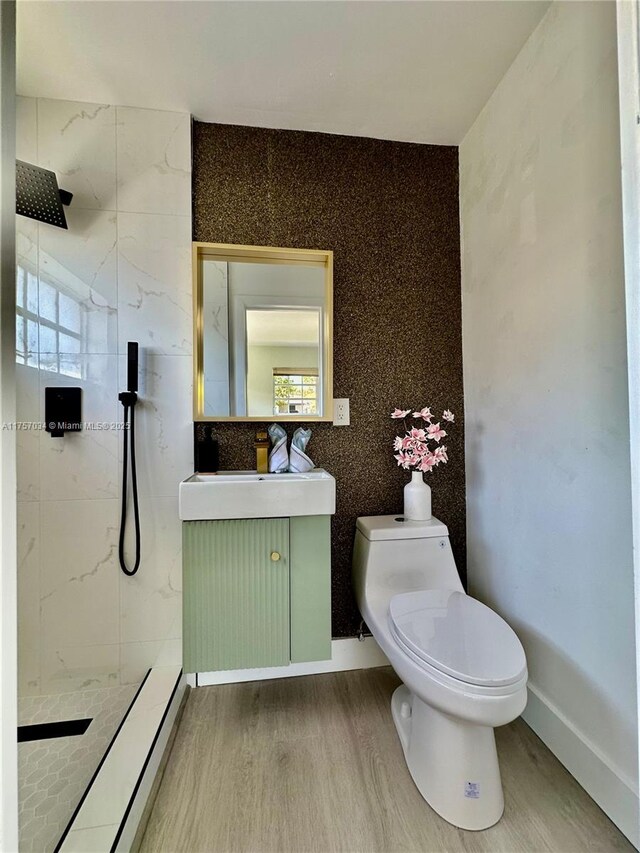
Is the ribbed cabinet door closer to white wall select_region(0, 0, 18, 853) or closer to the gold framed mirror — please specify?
the gold framed mirror

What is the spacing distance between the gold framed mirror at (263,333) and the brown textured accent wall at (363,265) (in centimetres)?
6

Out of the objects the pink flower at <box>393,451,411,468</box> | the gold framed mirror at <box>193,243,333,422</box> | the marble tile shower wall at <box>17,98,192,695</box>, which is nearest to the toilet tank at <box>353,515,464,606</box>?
the pink flower at <box>393,451,411,468</box>

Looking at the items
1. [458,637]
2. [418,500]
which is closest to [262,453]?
[418,500]

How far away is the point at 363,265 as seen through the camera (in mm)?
1639

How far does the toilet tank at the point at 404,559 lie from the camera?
1.40m

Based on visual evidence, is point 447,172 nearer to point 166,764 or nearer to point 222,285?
point 222,285

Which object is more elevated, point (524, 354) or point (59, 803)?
point (524, 354)

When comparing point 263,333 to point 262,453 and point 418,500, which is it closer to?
point 262,453

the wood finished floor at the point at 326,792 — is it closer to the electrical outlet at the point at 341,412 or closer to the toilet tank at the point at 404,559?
the toilet tank at the point at 404,559

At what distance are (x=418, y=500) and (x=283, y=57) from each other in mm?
1718

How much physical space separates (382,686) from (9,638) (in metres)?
1.43

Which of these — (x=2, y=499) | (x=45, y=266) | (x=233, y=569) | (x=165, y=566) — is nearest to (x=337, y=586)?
(x=233, y=569)

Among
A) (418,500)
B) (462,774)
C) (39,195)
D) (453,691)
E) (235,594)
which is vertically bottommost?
(462,774)

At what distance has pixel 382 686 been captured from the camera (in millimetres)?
1489
